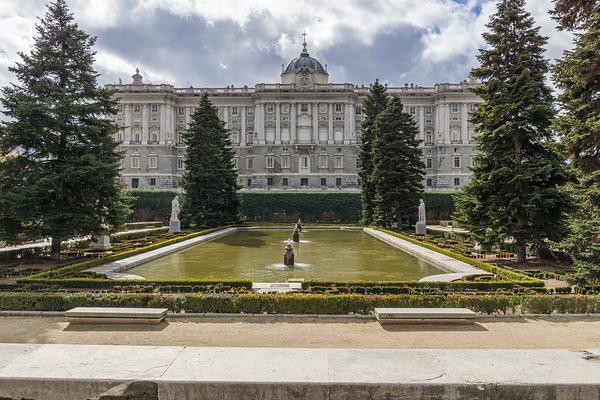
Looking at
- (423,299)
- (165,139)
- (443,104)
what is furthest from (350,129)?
(423,299)

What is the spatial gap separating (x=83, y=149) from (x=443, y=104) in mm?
68448

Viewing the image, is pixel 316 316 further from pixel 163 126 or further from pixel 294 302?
pixel 163 126

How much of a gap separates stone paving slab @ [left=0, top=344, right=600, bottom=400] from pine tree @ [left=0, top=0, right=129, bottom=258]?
13.1m

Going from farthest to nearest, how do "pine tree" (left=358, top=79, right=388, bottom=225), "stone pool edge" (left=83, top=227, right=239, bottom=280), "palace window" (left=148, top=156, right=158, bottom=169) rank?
"palace window" (left=148, top=156, right=158, bottom=169)
"pine tree" (left=358, top=79, right=388, bottom=225)
"stone pool edge" (left=83, top=227, right=239, bottom=280)

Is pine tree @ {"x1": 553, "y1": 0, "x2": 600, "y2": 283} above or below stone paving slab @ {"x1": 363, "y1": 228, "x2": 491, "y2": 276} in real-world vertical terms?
above

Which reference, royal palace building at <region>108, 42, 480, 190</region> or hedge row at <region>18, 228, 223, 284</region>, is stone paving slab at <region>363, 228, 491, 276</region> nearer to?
hedge row at <region>18, 228, 223, 284</region>

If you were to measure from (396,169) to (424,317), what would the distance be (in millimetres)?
28766

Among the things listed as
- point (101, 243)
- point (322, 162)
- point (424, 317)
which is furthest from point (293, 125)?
point (424, 317)

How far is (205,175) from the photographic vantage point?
40.0 metres

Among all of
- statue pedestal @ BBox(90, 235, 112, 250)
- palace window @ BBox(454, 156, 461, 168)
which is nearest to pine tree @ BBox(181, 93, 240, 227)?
statue pedestal @ BBox(90, 235, 112, 250)

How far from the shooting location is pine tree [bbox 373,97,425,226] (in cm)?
3728

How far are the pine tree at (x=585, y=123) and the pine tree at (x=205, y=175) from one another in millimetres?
30004

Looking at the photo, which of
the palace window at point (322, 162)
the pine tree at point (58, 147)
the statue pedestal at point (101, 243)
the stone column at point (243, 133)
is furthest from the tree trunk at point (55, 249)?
the stone column at point (243, 133)

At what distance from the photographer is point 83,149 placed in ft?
66.1
